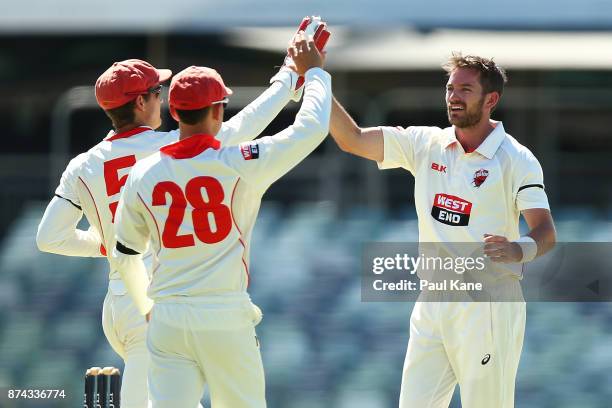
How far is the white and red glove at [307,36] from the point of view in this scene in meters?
3.60

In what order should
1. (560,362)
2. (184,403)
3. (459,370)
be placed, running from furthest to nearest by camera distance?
(560,362)
(459,370)
(184,403)

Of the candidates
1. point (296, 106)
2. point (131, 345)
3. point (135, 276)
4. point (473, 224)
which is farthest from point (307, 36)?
point (296, 106)

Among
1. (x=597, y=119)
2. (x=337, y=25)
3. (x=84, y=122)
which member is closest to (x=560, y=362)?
(x=597, y=119)

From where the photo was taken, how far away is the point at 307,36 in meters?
3.56

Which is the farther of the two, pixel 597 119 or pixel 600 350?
pixel 597 119

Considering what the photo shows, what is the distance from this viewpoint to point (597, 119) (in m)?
6.96

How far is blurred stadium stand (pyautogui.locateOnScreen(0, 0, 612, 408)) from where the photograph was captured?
577 cm

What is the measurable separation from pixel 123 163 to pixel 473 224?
114 centimetres

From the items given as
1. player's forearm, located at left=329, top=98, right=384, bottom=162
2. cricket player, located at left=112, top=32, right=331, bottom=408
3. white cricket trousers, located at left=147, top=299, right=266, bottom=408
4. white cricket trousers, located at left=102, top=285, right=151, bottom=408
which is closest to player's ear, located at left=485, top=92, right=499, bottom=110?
player's forearm, located at left=329, top=98, right=384, bottom=162

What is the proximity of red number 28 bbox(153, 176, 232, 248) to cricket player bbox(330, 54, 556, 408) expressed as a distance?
747 mm

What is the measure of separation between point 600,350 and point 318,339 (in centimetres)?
134

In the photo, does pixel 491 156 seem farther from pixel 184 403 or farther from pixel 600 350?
pixel 600 350

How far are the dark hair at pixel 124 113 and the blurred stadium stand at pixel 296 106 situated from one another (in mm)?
2009

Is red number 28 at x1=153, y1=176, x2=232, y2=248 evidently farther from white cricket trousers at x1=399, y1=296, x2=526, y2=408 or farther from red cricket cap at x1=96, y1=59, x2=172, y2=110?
white cricket trousers at x1=399, y1=296, x2=526, y2=408
